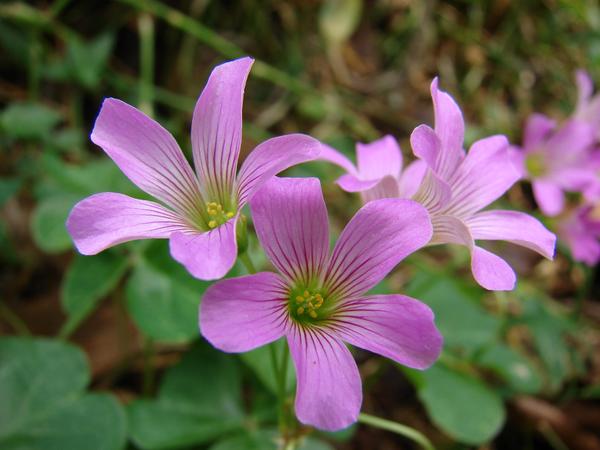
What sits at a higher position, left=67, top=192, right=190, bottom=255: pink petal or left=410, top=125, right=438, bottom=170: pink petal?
left=410, top=125, right=438, bottom=170: pink petal

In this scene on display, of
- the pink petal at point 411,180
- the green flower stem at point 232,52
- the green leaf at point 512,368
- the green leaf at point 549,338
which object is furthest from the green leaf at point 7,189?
the green leaf at point 549,338

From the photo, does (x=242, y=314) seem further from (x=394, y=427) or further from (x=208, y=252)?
(x=394, y=427)

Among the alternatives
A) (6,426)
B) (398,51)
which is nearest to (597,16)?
(398,51)

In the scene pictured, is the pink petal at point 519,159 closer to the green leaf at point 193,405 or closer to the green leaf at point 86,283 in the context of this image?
the green leaf at point 193,405

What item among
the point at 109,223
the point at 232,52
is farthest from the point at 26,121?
the point at 109,223

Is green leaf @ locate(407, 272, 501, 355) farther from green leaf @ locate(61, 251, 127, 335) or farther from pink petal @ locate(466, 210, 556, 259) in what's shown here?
green leaf @ locate(61, 251, 127, 335)

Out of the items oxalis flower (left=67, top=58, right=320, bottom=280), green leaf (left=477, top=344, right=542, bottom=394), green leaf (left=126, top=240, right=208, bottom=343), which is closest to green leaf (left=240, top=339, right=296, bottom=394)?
green leaf (left=126, top=240, right=208, bottom=343)

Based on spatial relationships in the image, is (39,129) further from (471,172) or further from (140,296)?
(471,172)
